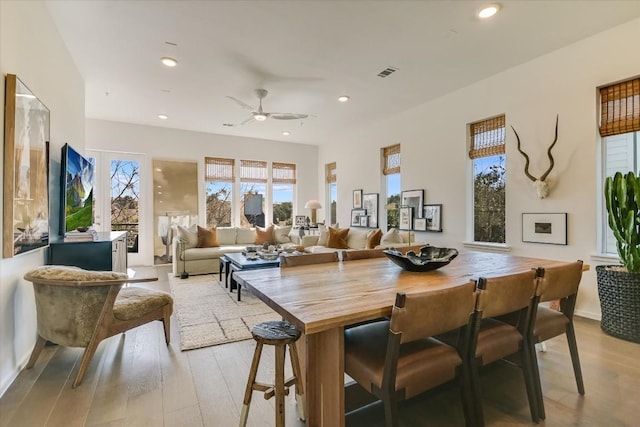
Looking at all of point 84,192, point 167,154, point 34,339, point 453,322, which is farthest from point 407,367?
point 167,154

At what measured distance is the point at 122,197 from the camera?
6.61 m

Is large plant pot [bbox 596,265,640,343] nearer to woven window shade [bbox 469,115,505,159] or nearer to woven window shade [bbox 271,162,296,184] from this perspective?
woven window shade [bbox 469,115,505,159]

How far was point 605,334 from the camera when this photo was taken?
2975 millimetres

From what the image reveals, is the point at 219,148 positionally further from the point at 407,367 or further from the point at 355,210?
the point at 407,367

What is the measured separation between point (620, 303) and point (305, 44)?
4.00 meters

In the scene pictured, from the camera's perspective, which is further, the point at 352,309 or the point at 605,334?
the point at 605,334

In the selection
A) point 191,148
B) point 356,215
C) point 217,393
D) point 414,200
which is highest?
point 191,148

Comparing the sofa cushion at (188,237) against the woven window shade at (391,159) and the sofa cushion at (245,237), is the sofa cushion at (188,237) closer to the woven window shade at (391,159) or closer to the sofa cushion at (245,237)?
the sofa cushion at (245,237)

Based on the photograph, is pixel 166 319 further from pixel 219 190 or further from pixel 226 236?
pixel 219 190

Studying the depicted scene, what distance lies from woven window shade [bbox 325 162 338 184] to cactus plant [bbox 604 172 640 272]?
5.67 m

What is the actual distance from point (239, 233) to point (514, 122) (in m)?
5.41

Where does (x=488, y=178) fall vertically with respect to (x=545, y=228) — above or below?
above

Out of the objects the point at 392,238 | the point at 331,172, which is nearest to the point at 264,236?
the point at 331,172

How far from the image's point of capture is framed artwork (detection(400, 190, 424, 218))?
213 inches
